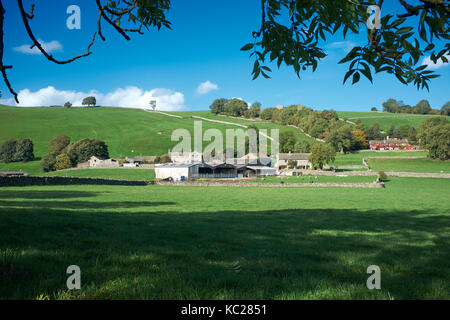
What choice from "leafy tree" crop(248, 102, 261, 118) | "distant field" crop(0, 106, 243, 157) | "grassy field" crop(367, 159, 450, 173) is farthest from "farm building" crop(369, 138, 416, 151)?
"leafy tree" crop(248, 102, 261, 118)

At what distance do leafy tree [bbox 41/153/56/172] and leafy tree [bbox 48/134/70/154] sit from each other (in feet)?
33.9

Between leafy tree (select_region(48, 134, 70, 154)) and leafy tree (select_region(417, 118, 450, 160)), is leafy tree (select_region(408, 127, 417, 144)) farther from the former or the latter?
leafy tree (select_region(48, 134, 70, 154))

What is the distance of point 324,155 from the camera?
3381 inches

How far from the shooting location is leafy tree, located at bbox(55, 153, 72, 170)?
94688 millimetres

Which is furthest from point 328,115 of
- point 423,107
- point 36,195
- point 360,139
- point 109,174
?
point 36,195

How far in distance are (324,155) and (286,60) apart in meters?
86.0

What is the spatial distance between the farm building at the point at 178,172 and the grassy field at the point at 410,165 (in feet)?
170

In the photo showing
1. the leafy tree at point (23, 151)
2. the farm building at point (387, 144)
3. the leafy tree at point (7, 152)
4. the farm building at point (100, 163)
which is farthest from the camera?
the farm building at point (387, 144)

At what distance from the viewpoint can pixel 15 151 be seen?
100000 mm

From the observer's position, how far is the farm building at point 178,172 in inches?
3036

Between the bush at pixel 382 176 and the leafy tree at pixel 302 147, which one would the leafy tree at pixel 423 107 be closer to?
the leafy tree at pixel 302 147

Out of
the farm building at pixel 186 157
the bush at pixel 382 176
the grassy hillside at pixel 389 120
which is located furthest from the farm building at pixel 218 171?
the grassy hillside at pixel 389 120

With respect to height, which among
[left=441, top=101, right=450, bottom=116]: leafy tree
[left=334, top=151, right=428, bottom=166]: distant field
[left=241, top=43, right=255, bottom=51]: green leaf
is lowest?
[left=334, top=151, right=428, bottom=166]: distant field

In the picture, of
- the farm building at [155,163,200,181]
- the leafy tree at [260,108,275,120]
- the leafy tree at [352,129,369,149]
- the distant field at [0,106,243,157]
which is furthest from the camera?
the leafy tree at [260,108,275,120]
